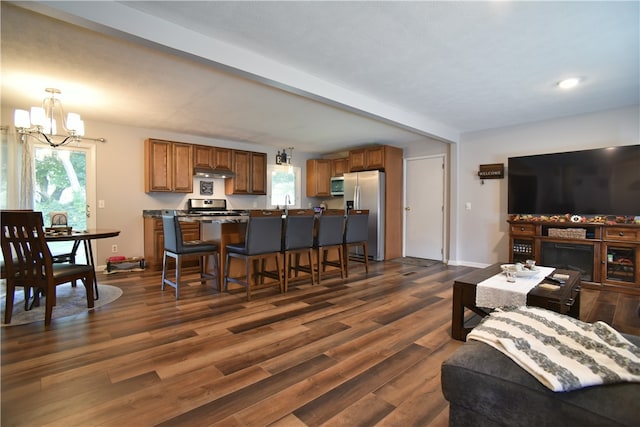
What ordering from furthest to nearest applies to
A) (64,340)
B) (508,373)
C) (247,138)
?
(247,138) < (64,340) < (508,373)

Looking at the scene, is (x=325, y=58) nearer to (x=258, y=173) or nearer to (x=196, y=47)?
(x=196, y=47)

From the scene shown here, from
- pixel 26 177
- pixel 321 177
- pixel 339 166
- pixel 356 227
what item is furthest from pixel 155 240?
pixel 339 166

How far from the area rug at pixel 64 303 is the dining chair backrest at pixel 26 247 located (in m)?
0.31

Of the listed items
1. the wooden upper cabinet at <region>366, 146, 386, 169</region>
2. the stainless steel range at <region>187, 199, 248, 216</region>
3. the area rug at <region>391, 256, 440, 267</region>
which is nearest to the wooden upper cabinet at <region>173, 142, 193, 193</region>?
the stainless steel range at <region>187, 199, 248, 216</region>

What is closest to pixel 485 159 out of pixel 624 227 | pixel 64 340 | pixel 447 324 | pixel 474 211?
pixel 474 211

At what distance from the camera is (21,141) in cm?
428

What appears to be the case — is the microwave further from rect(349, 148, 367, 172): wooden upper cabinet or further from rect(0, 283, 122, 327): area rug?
rect(0, 283, 122, 327): area rug

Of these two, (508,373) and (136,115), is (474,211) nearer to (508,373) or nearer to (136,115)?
(508,373)

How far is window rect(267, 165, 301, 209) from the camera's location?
693cm

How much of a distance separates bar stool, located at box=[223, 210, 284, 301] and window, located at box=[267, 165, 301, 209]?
3333 mm

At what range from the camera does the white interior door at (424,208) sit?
5.78 m

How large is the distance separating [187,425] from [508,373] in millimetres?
1402

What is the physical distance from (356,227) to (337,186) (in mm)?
2482

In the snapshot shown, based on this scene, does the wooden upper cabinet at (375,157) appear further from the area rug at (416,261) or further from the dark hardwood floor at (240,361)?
the dark hardwood floor at (240,361)
